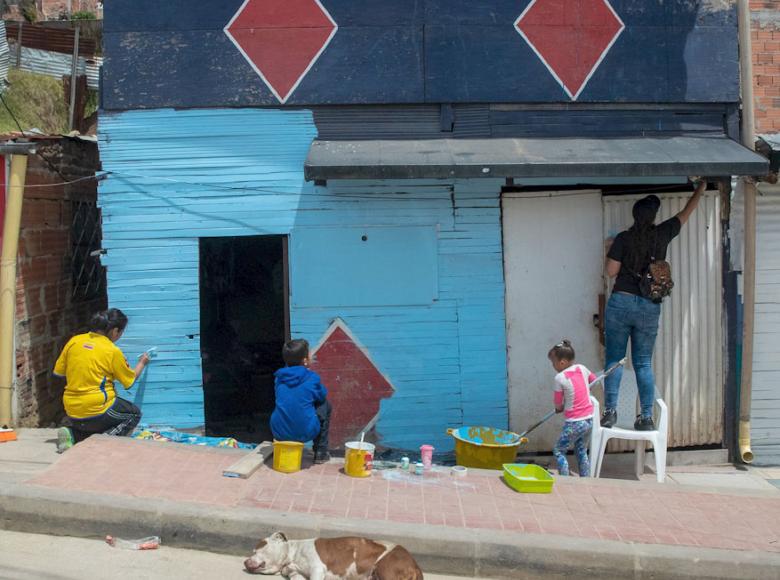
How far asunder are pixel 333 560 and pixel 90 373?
8.91ft

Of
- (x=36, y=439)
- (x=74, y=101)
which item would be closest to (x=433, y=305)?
(x=36, y=439)

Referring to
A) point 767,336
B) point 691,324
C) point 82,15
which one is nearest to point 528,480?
point 691,324

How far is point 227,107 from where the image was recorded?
23.1 feet

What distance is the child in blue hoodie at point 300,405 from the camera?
6098mm

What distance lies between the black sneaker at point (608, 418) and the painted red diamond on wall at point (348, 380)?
186cm

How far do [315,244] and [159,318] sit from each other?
1.53 meters

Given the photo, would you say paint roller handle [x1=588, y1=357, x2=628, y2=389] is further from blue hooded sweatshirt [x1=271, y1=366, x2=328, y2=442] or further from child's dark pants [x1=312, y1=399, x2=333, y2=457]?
blue hooded sweatshirt [x1=271, y1=366, x2=328, y2=442]

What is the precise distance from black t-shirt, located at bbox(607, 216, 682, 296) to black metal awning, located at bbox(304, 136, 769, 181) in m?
0.57

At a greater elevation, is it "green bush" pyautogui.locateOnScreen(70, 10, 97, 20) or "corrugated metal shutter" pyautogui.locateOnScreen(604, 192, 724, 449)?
"green bush" pyautogui.locateOnScreen(70, 10, 97, 20)

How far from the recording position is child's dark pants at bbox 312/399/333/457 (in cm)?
623

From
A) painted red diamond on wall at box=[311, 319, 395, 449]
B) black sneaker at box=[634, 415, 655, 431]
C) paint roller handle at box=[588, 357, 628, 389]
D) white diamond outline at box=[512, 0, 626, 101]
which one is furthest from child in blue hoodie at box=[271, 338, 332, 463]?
white diamond outline at box=[512, 0, 626, 101]

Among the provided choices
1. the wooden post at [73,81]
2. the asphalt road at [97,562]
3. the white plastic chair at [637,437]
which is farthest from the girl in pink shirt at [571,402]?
the wooden post at [73,81]

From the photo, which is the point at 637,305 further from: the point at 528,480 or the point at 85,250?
the point at 85,250

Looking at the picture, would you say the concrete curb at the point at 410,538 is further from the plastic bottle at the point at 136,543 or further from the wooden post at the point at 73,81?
the wooden post at the point at 73,81
